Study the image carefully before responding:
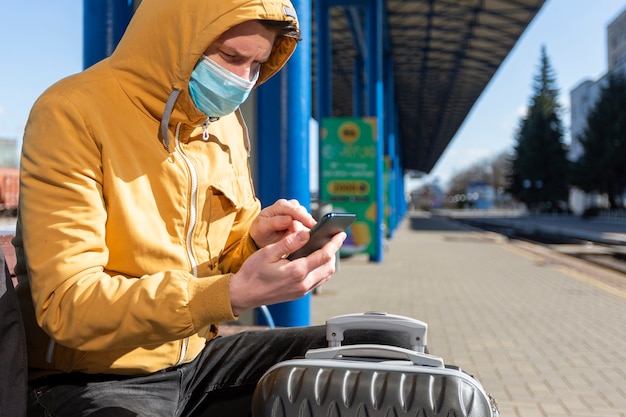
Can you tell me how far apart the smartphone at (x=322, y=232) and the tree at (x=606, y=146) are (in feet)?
156

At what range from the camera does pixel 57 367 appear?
1.53 m

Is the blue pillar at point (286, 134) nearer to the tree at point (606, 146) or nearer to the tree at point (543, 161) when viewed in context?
the tree at point (606, 146)

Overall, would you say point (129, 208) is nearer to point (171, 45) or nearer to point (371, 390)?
point (171, 45)

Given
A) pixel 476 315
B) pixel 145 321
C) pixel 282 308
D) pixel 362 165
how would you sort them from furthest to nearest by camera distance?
pixel 362 165 → pixel 476 315 → pixel 282 308 → pixel 145 321

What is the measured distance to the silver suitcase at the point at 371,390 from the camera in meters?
1.32

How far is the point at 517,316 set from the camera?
732 cm

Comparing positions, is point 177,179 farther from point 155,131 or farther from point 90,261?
point 90,261

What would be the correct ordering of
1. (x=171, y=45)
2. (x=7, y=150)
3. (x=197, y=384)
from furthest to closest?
1. (x=7, y=150)
2. (x=197, y=384)
3. (x=171, y=45)

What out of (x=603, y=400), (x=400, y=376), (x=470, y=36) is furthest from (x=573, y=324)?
(x=470, y=36)

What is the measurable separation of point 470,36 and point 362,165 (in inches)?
625

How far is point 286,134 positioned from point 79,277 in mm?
2790

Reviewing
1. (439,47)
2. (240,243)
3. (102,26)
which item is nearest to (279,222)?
(240,243)

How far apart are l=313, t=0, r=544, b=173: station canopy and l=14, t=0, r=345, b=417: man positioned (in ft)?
59.0

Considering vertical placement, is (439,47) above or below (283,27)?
above
